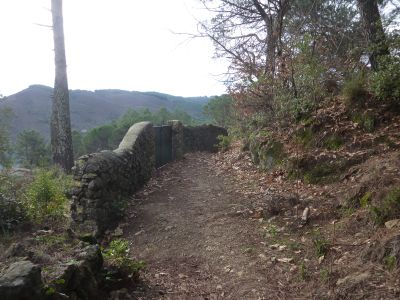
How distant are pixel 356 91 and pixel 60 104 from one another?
855cm

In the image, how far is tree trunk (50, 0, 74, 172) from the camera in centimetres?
1124

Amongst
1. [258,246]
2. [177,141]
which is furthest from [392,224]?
[177,141]

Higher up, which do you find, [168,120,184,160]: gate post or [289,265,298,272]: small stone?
[168,120,184,160]: gate post

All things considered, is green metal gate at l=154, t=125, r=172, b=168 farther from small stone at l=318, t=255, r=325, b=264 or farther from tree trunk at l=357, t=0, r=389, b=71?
small stone at l=318, t=255, r=325, b=264

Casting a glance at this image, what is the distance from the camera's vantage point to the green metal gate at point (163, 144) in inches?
469

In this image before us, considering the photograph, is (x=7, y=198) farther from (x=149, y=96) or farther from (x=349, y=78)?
(x=149, y=96)

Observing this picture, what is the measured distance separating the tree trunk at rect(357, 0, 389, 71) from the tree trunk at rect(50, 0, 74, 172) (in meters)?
8.49

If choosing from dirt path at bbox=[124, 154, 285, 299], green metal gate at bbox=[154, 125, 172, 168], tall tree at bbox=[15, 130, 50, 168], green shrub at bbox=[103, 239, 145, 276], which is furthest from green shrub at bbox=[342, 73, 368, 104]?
tall tree at bbox=[15, 130, 50, 168]

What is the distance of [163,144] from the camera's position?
12.5 meters

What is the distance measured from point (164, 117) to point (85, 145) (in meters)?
7.13

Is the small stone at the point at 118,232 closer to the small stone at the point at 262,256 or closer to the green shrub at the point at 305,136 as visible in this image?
the small stone at the point at 262,256

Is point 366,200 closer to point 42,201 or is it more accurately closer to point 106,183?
point 106,183

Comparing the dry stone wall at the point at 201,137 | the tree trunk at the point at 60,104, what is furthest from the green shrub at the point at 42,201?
the dry stone wall at the point at 201,137

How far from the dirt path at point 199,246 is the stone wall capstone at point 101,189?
345 mm
